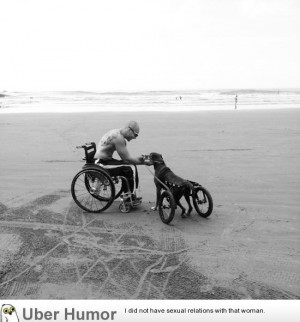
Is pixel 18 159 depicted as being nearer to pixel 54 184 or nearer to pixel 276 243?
pixel 54 184

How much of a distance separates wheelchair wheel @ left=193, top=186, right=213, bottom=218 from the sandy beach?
0.34 ft

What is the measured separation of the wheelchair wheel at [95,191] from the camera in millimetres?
5070

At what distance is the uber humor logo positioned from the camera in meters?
2.80

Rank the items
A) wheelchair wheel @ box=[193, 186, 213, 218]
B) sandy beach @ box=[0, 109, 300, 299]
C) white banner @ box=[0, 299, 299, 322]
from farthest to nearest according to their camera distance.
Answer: wheelchair wheel @ box=[193, 186, 213, 218] → sandy beach @ box=[0, 109, 300, 299] → white banner @ box=[0, 299, 299, 322]

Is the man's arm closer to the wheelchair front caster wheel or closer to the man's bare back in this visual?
the man's bare back

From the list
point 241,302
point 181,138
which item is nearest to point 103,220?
point 241,302

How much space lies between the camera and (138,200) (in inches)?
213

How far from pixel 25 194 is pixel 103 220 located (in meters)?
1.78

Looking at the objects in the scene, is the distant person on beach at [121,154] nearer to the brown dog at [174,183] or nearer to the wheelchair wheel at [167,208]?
the brown dog at [174,183]

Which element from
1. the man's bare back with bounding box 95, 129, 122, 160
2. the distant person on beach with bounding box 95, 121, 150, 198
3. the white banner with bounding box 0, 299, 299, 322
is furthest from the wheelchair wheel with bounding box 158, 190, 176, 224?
the white banner with bounding box 0, 299, 299, 322

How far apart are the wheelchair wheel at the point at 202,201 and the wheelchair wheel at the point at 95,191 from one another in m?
1.06

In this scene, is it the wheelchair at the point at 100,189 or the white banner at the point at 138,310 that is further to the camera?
the wheelchair at the point at 100,189

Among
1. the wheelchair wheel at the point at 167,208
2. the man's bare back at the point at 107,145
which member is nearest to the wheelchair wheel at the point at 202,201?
the wheelchair wheel at the point at 167,208

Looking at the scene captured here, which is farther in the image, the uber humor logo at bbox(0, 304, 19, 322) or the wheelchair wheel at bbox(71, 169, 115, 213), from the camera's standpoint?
the wheelchair wheel at bbox(71, 169, 115, 213)
